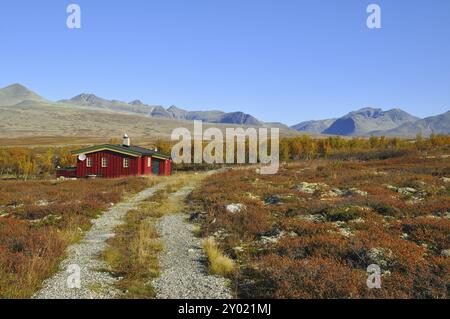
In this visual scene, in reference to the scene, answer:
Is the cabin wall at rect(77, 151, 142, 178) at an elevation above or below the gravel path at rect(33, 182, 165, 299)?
above

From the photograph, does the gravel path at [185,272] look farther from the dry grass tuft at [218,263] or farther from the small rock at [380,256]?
the small rock at [380,256]

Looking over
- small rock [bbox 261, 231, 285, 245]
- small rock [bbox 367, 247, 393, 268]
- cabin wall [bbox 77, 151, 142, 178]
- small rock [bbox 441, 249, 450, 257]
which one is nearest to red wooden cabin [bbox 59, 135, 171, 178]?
cabin wall [bbox 77, 151, 142, 178]

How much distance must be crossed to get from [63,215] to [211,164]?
5668cm

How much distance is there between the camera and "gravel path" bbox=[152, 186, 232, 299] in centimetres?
947

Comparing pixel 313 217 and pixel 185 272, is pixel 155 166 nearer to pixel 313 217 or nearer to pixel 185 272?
pixel 313 217

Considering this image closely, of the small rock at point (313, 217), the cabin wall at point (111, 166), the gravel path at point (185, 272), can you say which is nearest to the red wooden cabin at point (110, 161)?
the cabin wall at point (111, 166)

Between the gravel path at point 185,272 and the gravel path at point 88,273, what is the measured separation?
4.43 ft

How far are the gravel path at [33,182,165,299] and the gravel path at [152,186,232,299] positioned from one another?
4.43 ft

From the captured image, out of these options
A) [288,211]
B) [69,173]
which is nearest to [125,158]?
[69,173]

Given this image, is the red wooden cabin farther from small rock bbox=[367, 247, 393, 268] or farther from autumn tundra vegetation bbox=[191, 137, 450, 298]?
small rock bbox=[367, 247, 393, 268]

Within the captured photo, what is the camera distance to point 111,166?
4675 centimetres

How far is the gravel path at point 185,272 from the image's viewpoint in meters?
9.47

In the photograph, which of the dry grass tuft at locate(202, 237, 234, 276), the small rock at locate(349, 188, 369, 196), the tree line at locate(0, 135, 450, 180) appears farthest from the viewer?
the tree line at locate(0, 135, 450, 180)

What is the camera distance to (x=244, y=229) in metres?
16.1
